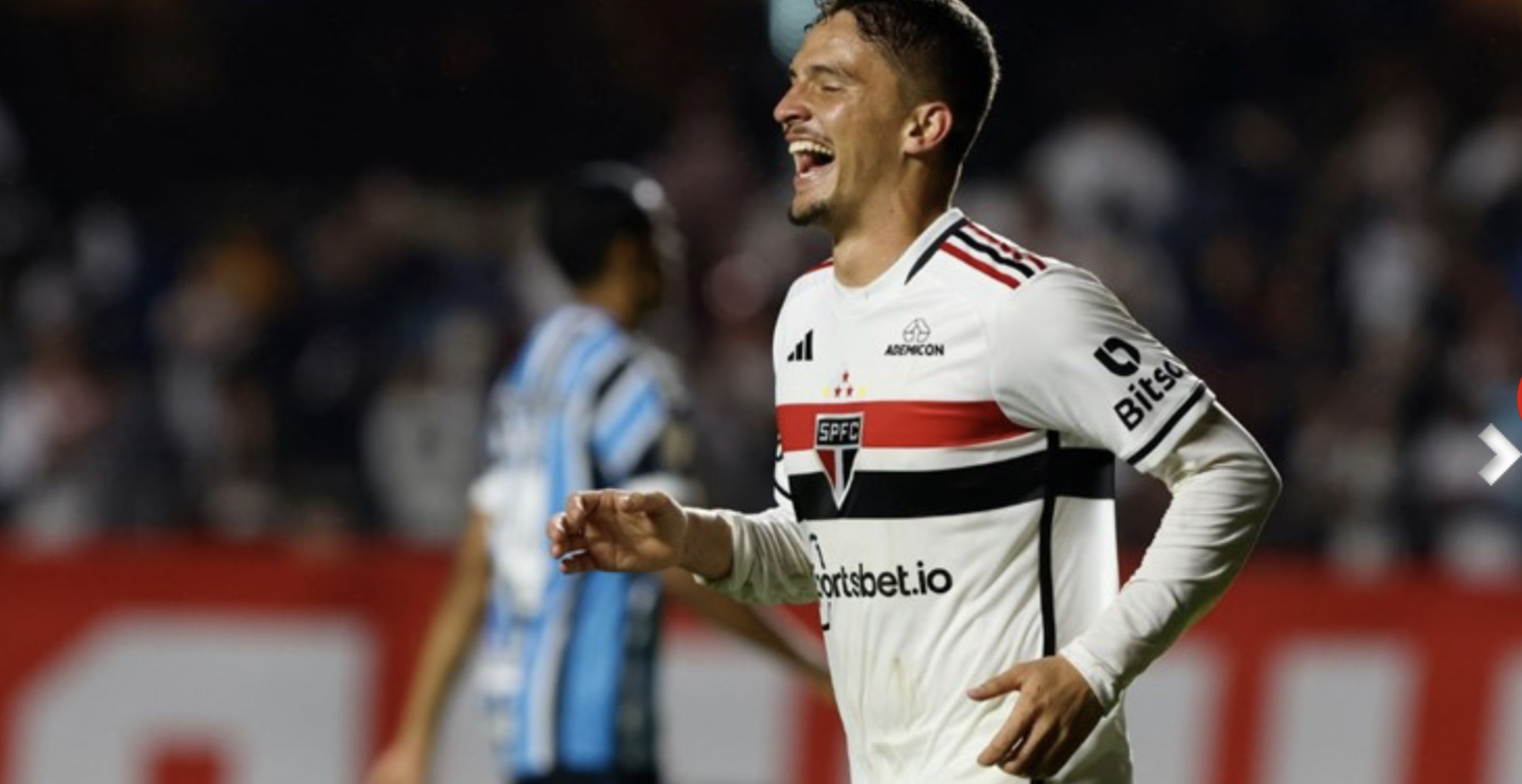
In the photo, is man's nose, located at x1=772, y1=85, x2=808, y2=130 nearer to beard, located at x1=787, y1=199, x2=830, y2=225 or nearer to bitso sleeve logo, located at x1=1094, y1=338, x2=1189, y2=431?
beard, located at x1=787, y1=199, x2=830, y2=225

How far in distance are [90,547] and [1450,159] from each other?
19.6ft

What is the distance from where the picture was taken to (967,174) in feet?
36.7

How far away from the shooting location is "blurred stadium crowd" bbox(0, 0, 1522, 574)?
10.3 meters

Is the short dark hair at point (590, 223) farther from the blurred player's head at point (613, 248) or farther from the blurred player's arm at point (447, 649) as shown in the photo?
the blurred player's arm at point (447, 649)

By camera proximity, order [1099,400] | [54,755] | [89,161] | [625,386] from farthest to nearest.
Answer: [89,161]
[54,755]
[625,386]
[1099,400]

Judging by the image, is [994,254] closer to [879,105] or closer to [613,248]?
[879,105]

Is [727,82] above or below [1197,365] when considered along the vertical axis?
above

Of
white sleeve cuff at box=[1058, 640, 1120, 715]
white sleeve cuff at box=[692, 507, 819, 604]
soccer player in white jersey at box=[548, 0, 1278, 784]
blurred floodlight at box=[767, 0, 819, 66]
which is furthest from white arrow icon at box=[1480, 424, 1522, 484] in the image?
white sleeve cuff at box=[1058, 640, 1120, 715]

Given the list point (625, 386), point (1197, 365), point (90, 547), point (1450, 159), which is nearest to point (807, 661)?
point (625, 386)

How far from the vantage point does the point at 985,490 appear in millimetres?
3787

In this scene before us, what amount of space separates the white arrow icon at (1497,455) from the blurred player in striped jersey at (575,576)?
4726 mm

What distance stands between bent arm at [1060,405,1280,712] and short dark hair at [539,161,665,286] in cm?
262

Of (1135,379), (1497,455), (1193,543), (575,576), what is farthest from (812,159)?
(1497,455)

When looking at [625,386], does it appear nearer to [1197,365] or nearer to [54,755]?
[54,755]
